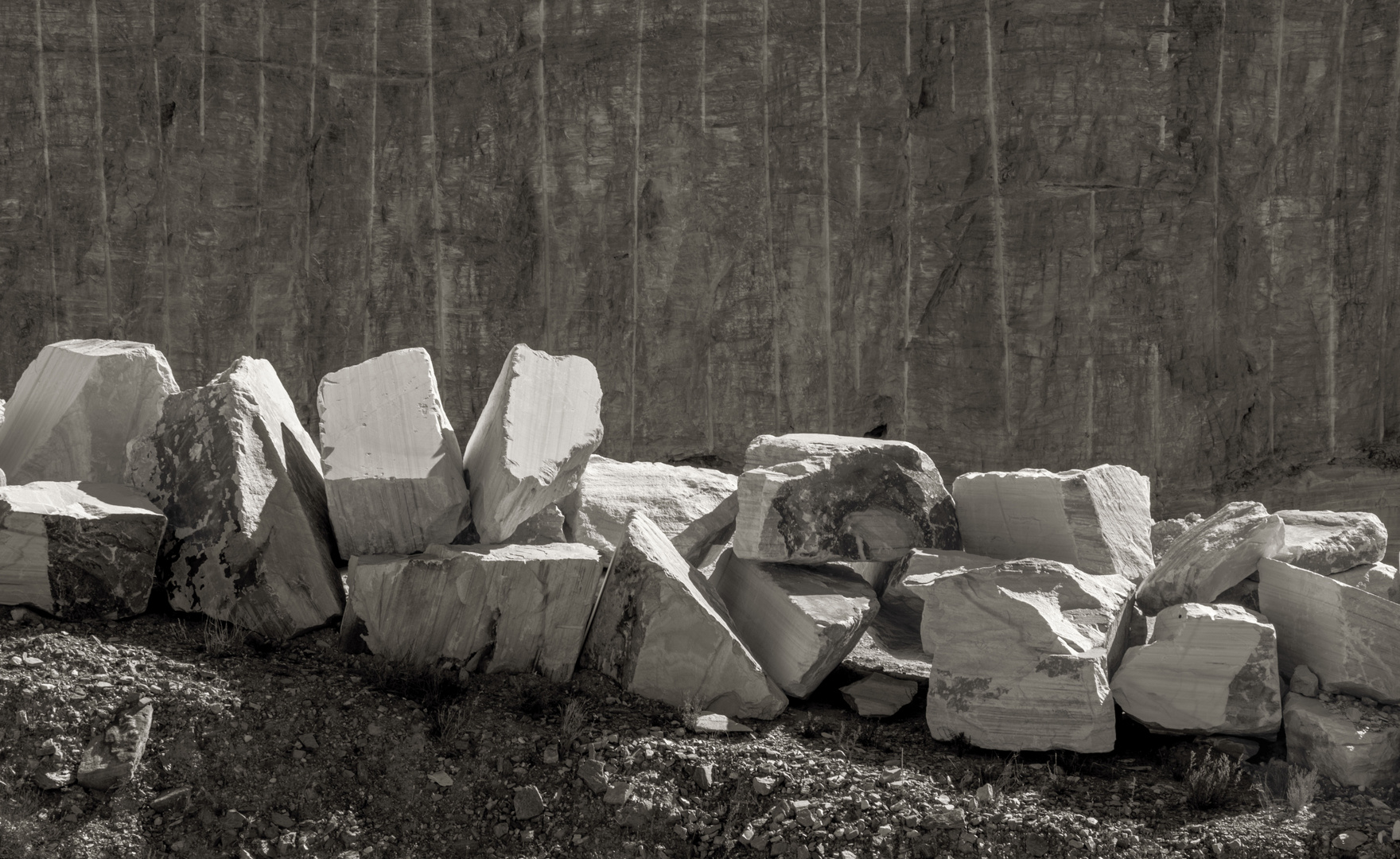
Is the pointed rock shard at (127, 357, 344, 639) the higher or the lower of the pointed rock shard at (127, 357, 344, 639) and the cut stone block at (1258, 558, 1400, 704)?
the higher

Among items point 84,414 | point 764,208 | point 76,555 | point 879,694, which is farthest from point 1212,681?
point 764,208

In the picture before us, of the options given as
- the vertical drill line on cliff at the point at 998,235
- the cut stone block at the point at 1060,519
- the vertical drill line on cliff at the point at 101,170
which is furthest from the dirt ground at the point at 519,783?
the vertical drill line on cliff at the point at 101,170

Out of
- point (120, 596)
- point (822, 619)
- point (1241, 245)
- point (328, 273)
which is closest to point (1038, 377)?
point (1241, 245)

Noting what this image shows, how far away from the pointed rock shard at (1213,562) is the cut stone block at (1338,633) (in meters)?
0.13

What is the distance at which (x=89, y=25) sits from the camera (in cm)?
1421

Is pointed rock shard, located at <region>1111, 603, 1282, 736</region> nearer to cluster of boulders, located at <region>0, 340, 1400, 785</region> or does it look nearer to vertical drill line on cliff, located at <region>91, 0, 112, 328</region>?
cluster of boulders, located at <region>0, 340, 1400, 785</region>

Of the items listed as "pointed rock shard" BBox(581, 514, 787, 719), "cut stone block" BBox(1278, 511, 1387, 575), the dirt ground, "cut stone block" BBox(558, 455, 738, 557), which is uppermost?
"cut stone block" BBox(558, 455, 738, 557)

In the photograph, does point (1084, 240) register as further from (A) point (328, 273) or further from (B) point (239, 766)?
(B) point (239, 766)

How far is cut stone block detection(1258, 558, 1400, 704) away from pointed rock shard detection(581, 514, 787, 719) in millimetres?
1704

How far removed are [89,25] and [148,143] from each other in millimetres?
1360

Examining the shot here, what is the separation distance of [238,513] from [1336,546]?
12.8 feet

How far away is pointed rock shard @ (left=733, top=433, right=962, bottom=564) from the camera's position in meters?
4.70

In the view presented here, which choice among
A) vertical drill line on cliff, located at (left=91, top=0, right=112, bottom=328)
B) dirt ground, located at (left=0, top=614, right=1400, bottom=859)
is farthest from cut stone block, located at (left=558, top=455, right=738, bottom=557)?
vertical drill line on cliff, located at (left=91, top=0, right=112, bottom=328)

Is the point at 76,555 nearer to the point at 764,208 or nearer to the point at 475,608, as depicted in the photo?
the point at 475,608
